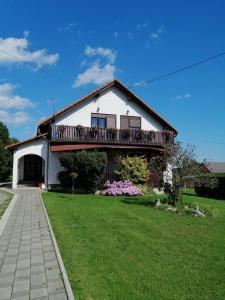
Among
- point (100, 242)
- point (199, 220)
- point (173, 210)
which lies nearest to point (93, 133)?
point (173, 210)

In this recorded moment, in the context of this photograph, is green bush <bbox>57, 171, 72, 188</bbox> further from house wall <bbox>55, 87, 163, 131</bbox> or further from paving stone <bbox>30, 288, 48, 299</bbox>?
paving stone <bbox>30, 288, 48, 299</bbox>

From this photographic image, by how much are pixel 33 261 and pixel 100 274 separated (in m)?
1.46

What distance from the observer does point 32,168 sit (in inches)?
1142

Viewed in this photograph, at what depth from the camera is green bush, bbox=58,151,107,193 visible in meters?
21.3

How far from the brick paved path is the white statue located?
274 inches

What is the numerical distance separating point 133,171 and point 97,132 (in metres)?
4.12

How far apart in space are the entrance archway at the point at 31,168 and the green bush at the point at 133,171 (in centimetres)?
796

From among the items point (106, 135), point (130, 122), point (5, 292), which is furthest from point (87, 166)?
point (5, 292)

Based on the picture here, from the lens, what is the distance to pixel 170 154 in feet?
51.4

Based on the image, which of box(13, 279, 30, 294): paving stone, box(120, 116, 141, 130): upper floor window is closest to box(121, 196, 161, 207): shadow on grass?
box(120, 116, 141, 130): upper floor window

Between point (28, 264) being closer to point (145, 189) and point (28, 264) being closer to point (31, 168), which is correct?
point (145, 189)

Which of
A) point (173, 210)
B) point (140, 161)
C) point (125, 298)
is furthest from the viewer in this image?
point (140, 161)

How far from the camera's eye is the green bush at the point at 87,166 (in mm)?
21312

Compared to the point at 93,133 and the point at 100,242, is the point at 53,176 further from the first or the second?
the point at 100,242
